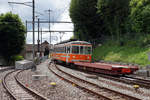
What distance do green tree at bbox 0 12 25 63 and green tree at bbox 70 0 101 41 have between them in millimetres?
9470

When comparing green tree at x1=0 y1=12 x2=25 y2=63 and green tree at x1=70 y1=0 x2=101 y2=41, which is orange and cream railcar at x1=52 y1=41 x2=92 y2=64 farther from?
green tree at x1=70 y1=0 x2=101 y2=41

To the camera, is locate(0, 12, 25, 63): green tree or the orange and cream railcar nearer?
the orange and cream railcar

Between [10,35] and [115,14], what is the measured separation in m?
15.7

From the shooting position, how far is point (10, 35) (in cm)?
3228

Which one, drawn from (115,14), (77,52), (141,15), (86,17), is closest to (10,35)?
(86,17)

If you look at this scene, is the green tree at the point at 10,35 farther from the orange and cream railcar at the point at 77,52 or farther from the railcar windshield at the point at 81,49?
the railcar windshield at the point at 81,49

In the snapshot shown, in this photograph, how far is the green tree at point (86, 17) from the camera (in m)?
36.4

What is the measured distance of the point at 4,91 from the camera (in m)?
10.3

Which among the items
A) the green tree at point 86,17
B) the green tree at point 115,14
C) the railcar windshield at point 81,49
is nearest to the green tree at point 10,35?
the green tree at point 86,17

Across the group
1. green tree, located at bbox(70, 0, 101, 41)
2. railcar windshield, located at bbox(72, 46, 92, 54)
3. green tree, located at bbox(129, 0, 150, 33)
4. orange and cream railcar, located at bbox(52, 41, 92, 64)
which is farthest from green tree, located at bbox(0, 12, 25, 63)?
green tree, located at bbox(129, 0, 150, 33)

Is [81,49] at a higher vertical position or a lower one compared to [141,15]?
lower

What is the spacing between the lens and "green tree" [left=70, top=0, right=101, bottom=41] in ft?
119

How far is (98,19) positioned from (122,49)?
35.1ft

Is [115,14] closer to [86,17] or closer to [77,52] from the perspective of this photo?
[86,17]
